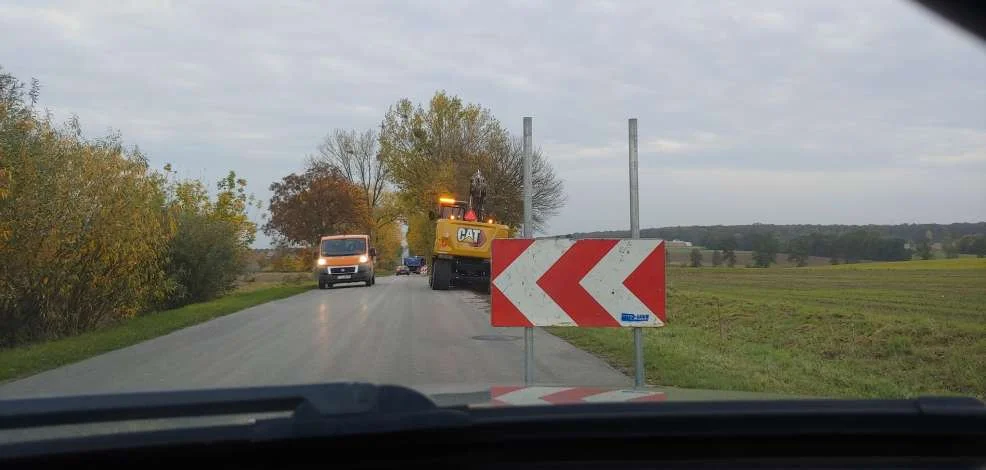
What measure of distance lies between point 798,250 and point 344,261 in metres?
20.0

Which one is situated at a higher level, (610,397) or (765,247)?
(765,247)

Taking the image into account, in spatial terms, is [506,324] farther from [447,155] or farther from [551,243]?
[447,155]

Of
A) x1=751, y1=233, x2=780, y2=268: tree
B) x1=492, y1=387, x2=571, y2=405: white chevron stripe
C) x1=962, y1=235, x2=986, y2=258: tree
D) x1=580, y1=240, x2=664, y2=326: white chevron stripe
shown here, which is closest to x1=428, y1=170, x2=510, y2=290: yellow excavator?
x1=751, y1=233, x2=780, y2=268: tree

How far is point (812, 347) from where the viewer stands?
498 inches

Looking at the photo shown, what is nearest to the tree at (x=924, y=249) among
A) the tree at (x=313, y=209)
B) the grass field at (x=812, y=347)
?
the grass field at (x=812, y=347)

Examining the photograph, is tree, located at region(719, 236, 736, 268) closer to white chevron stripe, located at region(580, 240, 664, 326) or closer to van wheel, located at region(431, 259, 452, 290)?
van wheel, located at region(431, 259, 452, 290)

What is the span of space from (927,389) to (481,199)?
2448 centimetres

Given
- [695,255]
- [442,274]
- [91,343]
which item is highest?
[695,255]

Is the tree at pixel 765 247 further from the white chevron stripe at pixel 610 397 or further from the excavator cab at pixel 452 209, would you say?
the white chevron stripe at pixel 610 397

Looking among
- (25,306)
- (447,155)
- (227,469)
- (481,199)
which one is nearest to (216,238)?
(481,199)

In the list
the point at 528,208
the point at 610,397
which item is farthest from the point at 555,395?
the point at 528,208

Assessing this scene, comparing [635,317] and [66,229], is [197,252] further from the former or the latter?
[635,317]

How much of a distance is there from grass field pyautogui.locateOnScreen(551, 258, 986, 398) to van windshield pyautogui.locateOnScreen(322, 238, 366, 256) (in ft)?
70.7

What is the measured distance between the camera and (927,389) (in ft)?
29.5
